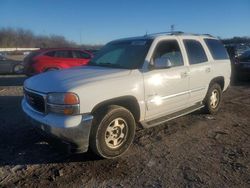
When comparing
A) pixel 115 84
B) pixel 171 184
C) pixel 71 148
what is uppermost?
pixel 115 84

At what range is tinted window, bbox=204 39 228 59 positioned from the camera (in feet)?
Answer: 23.9

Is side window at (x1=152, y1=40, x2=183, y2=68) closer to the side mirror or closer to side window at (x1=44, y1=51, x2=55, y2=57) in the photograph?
the side mirror

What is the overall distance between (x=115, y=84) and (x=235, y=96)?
6476 mm

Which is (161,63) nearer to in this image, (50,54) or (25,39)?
(50,54)

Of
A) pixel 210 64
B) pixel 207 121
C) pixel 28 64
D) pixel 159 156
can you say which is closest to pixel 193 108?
pixel 207 121

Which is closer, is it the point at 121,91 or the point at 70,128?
the point at 70,128

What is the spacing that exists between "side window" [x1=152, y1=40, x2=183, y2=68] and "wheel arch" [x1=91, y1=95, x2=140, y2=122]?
905mm

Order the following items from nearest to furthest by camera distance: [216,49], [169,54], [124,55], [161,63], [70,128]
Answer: [70,128]
[161,63]
[124,55]
[169,54]
[216,49]

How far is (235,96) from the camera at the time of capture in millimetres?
10086

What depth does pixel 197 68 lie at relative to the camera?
6.49 metres

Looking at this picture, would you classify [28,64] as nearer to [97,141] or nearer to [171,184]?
[97,141]

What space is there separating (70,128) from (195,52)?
11.7 ft

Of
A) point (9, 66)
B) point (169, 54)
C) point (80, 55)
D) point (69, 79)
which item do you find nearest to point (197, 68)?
point (169, 54)

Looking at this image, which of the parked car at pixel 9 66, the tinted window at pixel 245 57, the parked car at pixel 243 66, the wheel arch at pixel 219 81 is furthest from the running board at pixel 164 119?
the parked car at pixel 9 66
